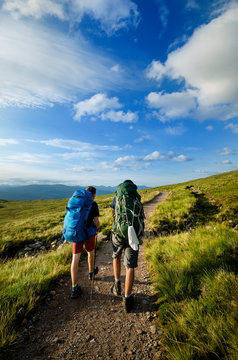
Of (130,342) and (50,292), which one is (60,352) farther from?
(50,292)

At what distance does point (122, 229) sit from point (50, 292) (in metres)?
3.08

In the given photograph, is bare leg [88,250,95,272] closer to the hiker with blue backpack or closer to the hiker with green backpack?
the hiker with blue backpack

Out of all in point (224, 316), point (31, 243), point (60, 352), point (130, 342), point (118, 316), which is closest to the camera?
point (224, 316)

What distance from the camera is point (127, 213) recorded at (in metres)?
3.97

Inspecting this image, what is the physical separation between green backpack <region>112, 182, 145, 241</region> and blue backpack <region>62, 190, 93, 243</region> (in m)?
0.93

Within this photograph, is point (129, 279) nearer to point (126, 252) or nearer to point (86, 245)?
point (126, 252)

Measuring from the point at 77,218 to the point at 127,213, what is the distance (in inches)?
58.2

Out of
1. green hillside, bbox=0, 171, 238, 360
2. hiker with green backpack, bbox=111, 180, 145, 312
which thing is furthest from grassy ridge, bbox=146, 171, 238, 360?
hiker with green backpack, bbox=111, 180, 145, 312

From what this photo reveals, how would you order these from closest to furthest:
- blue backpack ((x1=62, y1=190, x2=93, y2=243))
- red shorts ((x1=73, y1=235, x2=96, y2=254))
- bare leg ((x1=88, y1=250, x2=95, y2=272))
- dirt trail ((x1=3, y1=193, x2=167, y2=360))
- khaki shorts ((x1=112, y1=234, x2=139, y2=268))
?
dirt trail ((x1=3, y1=193, x2=167, y2=360))
khaki shorts ((x1=112, y1=234, x2=139, y2=268))
blue backpack ((x1=62, y1=190, x2=93, y2=243))
red shorts ((x1=73, y1=235, x2=96, y2=254))
bare leg ((x1=88, y1=250, x2=95, y2=272))

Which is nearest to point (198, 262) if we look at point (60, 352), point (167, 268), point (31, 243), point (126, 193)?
point (167, 268)

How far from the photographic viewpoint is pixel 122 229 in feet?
13.0

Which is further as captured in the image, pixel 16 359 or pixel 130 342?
pixel 130 342

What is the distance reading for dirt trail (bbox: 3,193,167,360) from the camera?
9.40 feet

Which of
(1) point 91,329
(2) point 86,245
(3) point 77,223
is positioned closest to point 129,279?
(1) point 91,329
